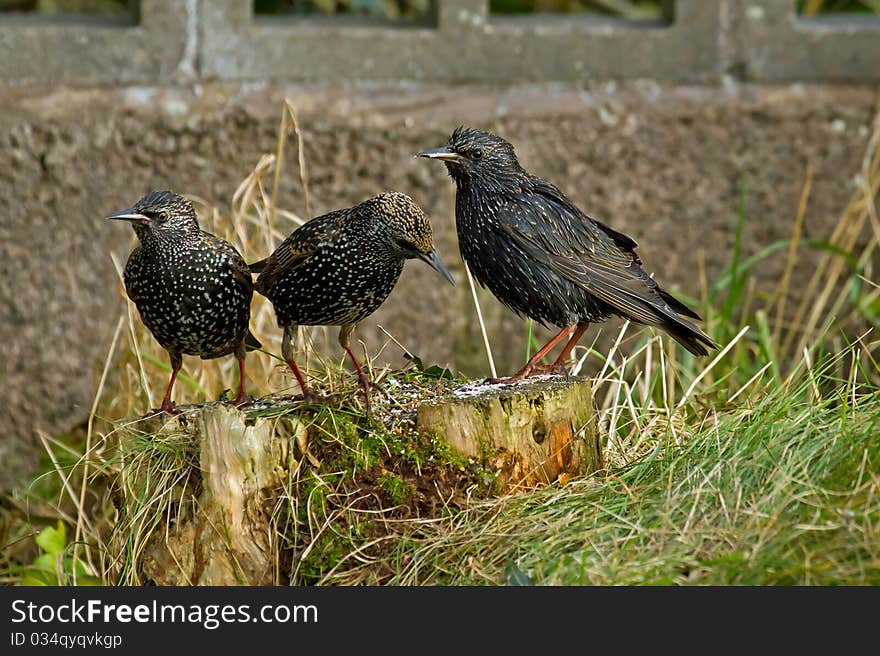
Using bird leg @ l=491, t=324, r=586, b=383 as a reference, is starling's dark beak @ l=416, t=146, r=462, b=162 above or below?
above

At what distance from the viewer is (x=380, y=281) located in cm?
394

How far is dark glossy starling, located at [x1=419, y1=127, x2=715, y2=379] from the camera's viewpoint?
4387 millimetres

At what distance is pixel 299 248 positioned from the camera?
3990 mm

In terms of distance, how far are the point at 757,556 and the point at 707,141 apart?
3390mm

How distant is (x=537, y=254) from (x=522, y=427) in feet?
2.30

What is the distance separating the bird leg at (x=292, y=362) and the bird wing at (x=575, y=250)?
2.64 feet

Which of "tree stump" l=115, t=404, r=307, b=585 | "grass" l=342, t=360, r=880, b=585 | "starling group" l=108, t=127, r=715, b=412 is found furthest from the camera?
"starling group" l=108, t=127, r=715, b=412

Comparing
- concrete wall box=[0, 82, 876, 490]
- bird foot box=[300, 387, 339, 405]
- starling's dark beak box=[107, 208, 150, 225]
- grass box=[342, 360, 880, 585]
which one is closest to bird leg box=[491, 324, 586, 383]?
grass box=[342, 360, 880, 585]

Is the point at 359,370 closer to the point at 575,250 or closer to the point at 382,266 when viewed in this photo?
the point at 382,266

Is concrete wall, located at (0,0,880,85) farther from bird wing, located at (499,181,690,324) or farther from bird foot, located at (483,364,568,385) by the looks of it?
bird foot, located at (483,364,568,385)

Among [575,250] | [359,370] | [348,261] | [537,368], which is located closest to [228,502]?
[359,370]

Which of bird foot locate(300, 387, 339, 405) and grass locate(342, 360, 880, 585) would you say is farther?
bird foot locate(300, 387, 339, 405)

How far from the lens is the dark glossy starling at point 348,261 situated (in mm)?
3861

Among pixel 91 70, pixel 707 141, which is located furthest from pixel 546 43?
pixel 91 70
